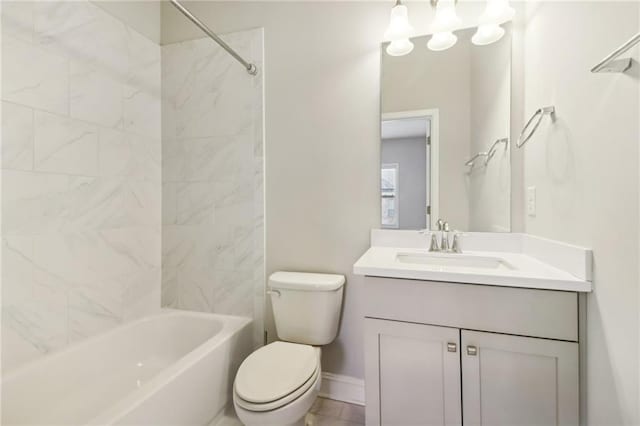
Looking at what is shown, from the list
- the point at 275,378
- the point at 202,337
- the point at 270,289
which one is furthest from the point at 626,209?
the point at 202,337

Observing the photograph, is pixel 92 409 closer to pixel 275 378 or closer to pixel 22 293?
pixel 22 293

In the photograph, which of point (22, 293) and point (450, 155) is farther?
point (450, 155)

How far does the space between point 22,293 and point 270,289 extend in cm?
107

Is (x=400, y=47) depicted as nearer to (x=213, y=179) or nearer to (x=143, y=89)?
(x=213, y=179)

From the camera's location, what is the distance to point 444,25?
4.75 feet

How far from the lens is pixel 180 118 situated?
198 centimetres

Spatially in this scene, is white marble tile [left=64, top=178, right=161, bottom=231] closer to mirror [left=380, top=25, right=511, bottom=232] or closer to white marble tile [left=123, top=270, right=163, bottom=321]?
white marble tile [left=123, top=270, right=163, bottom=321]

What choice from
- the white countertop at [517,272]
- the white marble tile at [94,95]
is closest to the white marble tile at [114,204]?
the white marble tile at [94,95]

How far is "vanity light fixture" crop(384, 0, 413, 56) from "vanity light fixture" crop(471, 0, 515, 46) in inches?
12.5

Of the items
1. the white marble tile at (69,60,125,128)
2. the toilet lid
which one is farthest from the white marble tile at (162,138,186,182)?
the toilet lid

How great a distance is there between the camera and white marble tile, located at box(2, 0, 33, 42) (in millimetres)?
1243

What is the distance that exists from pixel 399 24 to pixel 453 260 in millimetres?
1179

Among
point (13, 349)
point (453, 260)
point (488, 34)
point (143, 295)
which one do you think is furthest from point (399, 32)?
point (13, 349)

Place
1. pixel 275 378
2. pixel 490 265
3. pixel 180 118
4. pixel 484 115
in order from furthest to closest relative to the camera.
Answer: pixel 180 118
pixel 484 115
pixel 490 265
pixel 275 378
